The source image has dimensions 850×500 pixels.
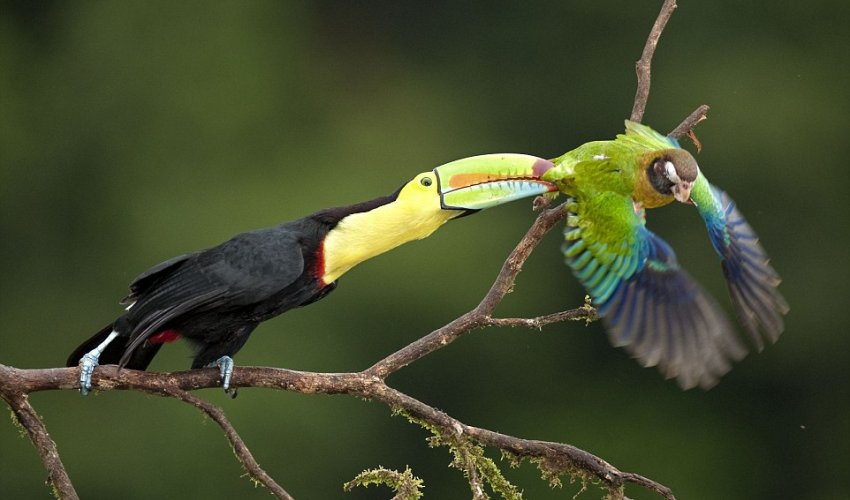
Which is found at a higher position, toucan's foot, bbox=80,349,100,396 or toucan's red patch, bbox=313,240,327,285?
toucan's red patch, bbox=313,240,327,285

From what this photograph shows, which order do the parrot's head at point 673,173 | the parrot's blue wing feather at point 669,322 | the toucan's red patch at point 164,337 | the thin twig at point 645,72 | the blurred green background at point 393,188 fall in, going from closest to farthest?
the parrot's blue wing feather at point 669,322, the parrot's head at point 673,173, the toucan's red patch at point 164,337, the thin twig at point 645,72, the blurred green background at point 393,188

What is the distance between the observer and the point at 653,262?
4922mm

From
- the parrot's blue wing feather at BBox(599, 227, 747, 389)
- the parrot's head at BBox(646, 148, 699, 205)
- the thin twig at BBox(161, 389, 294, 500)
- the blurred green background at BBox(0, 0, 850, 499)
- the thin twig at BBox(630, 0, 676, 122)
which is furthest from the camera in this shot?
the blurred green background at BBox(0, 0, 850, 499)

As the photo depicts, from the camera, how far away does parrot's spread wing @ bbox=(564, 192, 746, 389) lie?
4.69m

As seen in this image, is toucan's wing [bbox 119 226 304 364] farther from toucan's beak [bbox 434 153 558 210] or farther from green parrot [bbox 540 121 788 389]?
green parrot [bbox 540 121 788 389]

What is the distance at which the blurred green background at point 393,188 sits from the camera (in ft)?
37.1

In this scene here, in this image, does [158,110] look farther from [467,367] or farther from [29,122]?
[467,367]

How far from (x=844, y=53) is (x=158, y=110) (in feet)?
17.2

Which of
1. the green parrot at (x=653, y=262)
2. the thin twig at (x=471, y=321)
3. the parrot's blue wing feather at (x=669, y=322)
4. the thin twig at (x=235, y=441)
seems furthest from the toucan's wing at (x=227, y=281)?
the parrot's blue wing feather at (x=669, y=322)

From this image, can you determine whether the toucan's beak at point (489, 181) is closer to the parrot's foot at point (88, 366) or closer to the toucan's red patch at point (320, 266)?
the toucan's red patch at point (320, 266)

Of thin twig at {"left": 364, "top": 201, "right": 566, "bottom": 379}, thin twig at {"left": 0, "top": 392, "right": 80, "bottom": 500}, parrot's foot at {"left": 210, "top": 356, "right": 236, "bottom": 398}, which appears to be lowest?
thin twig at {"left": 0, "top": 392, "right": 80, "bottom": 500}

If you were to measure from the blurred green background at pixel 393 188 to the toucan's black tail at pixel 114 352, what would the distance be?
5.68 meters

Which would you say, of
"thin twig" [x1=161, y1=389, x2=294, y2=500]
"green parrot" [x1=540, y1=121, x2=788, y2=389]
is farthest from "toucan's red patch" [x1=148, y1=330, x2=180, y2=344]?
"green parrot" [x1=540, y1=121, x2=788, y2=389]

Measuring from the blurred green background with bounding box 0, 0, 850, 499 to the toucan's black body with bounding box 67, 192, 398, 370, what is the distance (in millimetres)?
5700
